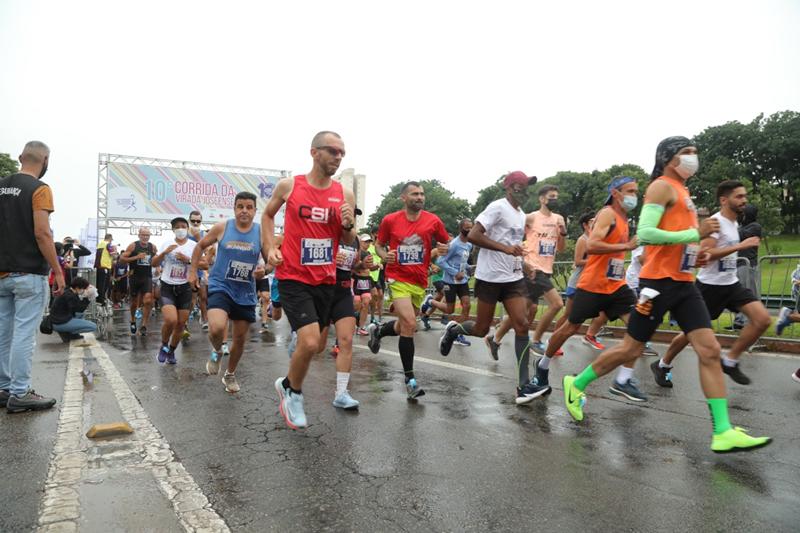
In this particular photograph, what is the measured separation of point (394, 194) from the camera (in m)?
88.4

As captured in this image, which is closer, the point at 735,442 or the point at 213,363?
the point at 735,442

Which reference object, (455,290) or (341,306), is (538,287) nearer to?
(455,290)

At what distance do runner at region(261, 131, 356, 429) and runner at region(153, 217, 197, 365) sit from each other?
3619 mm

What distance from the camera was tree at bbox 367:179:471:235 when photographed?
8188 cm

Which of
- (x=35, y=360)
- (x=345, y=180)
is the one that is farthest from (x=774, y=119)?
(x=35, y=360)

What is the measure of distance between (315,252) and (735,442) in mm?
3027

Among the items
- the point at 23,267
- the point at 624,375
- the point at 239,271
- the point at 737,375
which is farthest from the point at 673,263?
the point at 23,267

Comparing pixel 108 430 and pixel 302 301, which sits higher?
pixel 302 301

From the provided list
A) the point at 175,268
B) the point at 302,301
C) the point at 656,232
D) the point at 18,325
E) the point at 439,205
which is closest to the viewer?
the point at 656,232

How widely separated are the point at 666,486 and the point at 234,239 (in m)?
4.45

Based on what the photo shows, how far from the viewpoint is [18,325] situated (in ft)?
16.1

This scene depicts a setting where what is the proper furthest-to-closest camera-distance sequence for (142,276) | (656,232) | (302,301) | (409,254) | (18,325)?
1. (142,276)
2. (409,254)
3. (18,325)
4. (302,301)
5. (656,232)

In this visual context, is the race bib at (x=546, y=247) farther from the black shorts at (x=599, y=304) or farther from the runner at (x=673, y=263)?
the runner at (x=673, y=263)

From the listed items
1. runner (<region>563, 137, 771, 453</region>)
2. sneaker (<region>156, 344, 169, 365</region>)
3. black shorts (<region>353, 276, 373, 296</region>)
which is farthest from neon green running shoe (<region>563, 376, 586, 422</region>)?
black shorts (<region>353, 276, 373, 296</region>)
